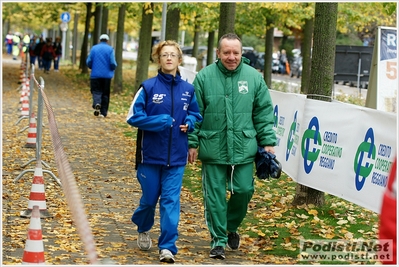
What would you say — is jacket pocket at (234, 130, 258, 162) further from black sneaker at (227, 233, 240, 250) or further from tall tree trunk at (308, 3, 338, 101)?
tall tree trunk at (308, 3, 338, 101)

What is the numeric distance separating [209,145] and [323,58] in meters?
3.20

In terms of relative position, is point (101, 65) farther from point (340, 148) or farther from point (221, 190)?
point (221, 190)

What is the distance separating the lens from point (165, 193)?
7.84 metres

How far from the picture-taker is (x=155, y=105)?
7762mm

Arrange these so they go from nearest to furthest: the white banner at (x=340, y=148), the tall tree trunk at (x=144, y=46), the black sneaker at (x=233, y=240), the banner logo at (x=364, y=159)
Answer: the black sneaker at (x=233, y=240) < the white banner at (x=340, y=148) < the banner logo at (x=364, y=159) < the tall tree trunk at (x=144, y=46)

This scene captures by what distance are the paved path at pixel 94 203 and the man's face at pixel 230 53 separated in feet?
5.65

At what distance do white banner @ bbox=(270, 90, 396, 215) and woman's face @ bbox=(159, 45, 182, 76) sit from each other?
2.05 metres

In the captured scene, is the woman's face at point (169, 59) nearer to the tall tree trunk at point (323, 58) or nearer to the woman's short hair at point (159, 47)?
the woman's short hair at point (159, 47)

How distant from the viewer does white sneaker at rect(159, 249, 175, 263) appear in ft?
25.1

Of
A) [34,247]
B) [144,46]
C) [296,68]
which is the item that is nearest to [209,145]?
[34,247]

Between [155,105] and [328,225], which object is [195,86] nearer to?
[155,105]

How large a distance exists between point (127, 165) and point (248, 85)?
6.75 meters

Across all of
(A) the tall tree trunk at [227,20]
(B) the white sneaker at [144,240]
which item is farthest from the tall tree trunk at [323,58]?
(A) the tall tree trunk at [227,20]

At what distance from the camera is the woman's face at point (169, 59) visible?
306 inches
